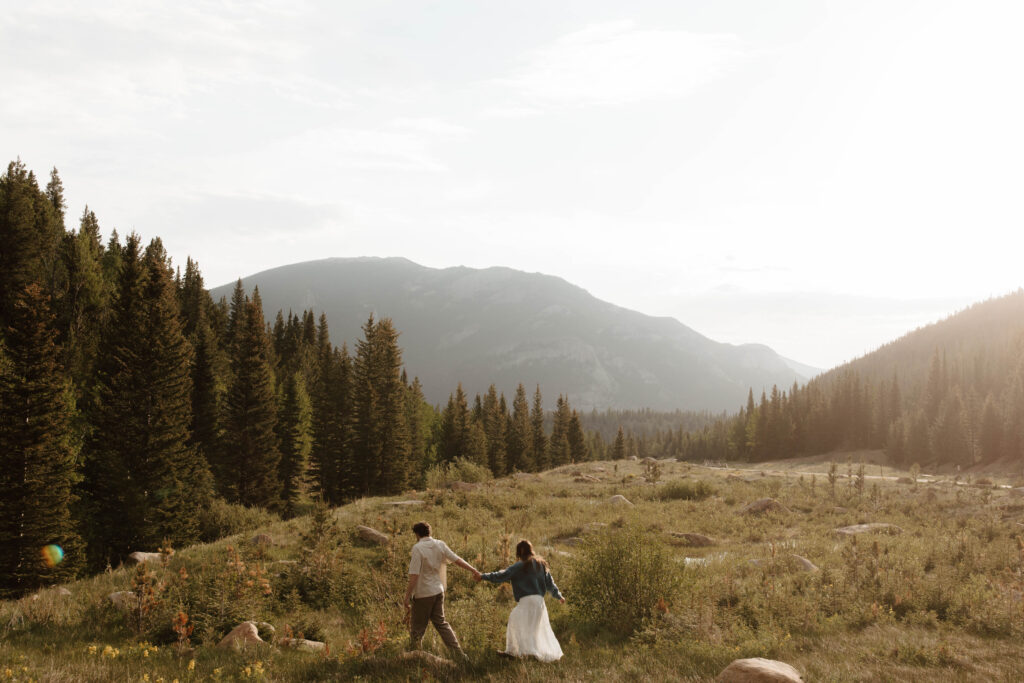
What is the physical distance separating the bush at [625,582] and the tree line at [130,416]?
8649 mm

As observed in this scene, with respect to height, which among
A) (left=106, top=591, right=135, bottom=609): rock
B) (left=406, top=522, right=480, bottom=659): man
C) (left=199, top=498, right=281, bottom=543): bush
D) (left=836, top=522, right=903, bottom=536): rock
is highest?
(left=406, top=522, right=480, bottom=659): man

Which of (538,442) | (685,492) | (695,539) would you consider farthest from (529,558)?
(538,442)

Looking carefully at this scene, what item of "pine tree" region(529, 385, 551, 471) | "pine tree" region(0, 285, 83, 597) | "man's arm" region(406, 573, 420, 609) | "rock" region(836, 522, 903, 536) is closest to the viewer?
"man's arm" region(406, 573, 420, 609)

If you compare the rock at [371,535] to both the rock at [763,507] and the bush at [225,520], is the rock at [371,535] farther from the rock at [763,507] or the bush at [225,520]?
the rock at [763,507]

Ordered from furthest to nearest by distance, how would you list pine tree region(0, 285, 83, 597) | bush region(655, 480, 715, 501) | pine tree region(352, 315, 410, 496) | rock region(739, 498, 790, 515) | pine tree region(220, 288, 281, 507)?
pine tree region(352, 315, 410, 496)
pine tree region(220, 288, 281, 507)
bush region(655, 480, 715, 501)
rock region(739, 498, 790, 515)
pine tree region(0, 285, 83, 597)

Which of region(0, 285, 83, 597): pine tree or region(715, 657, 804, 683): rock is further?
region(0, 285, 83, 597): pine tree

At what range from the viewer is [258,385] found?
1714 inches

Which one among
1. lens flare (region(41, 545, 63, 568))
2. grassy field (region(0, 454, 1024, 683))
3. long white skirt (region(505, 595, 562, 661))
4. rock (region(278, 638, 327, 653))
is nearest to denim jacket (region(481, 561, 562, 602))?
long white skirt (region(505, 595, 562, 661))

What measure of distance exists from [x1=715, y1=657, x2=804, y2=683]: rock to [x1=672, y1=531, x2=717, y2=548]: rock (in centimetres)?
1221

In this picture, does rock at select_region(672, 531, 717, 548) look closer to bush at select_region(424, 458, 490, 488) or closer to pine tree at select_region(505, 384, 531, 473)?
bush at select_region(424, 458, 490, 488)

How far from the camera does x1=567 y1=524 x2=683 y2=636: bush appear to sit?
1101cm

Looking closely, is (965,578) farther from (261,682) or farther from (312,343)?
(312,343)

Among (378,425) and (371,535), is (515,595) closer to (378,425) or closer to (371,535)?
(371,535)

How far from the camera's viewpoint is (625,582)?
11258mm
